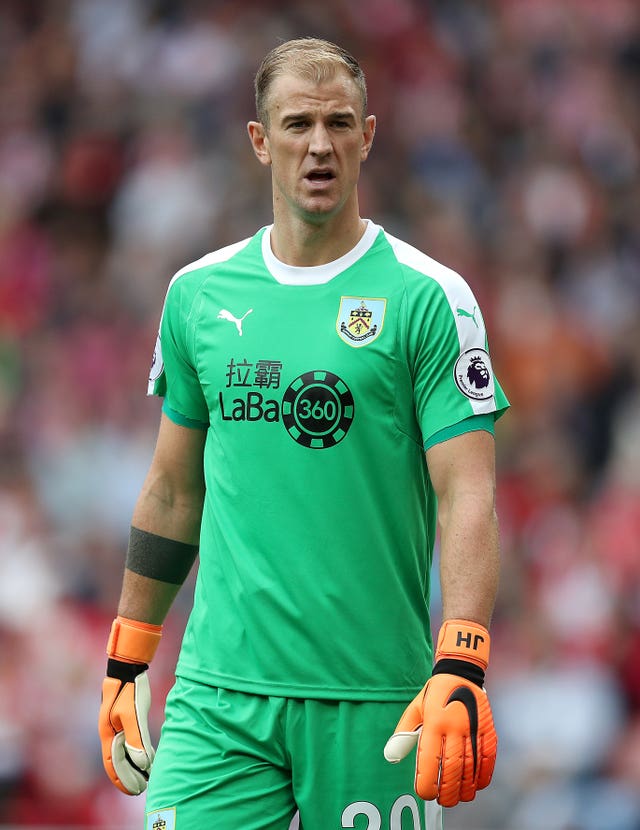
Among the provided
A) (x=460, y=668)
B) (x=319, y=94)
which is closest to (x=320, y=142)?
(x=319, y=94)

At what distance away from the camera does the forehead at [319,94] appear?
438 centimetres

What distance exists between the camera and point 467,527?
13.5 ft

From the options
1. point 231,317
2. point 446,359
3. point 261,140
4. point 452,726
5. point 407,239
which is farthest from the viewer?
point 407,239

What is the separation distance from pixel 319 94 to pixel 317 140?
132mm

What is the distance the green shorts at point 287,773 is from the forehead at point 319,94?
1569mm

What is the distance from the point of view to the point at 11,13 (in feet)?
43.9

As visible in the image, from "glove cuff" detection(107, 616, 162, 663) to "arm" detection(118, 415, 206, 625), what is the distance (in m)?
0.03

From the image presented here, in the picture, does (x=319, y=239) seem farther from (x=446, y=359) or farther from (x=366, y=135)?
(x=446, y=359)

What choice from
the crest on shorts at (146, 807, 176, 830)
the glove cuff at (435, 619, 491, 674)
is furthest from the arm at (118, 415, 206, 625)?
the glove cuff at (435, 619, 491, 674)

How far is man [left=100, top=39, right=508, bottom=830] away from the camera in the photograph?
166 inches

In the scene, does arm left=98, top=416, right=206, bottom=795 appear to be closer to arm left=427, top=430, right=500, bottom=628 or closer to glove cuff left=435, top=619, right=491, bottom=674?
arm left=427, top=430, right=500, bottom=628

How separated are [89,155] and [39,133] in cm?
50

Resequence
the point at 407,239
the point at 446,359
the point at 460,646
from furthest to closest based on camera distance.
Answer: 1. the point at 407,239
2. the point at 446,359
3. the point at 460,646

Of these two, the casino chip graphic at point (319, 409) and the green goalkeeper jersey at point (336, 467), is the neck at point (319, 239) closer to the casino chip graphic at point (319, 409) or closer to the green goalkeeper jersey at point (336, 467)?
the green goalkeeper jersey at point (336, 467)
